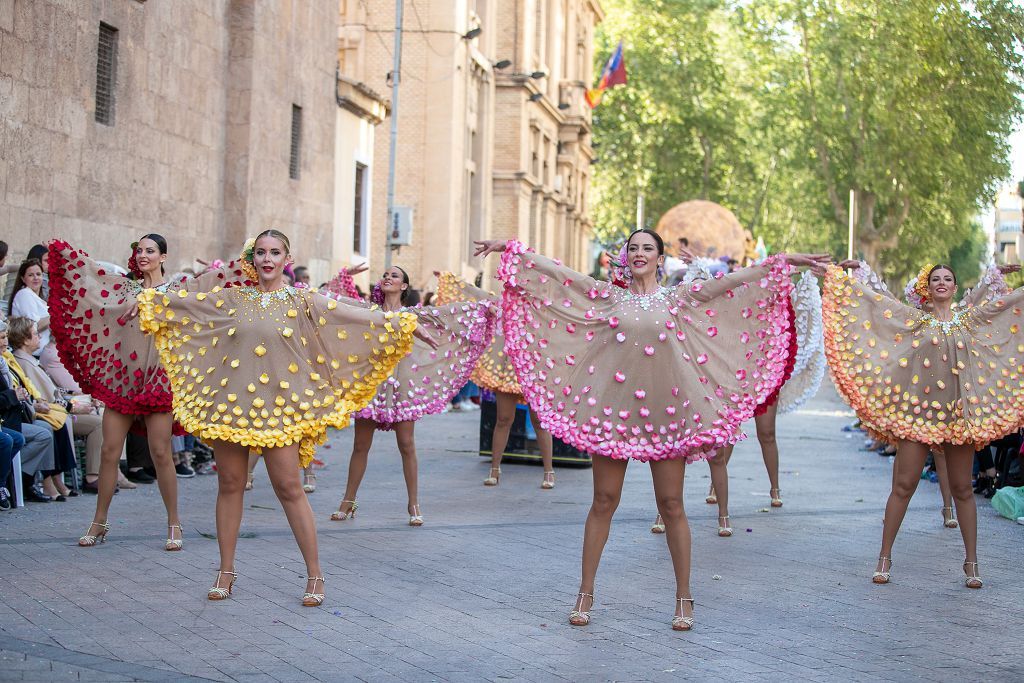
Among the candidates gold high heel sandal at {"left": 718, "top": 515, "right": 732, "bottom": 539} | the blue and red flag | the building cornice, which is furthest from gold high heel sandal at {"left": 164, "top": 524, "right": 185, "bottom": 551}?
the blue and red flag

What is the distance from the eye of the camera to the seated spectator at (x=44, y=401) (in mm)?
12195

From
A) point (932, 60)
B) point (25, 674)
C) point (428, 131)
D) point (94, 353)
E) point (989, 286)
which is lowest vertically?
point (25, 674)

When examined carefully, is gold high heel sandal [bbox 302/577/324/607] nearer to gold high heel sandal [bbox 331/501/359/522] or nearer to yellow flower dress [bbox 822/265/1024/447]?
gold high heel sandal [bbox 331/501/359/522]

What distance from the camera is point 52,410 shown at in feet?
40.6

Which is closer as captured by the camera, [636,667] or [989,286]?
[636,667]

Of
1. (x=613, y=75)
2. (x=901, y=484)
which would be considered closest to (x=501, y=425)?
(x=901, y=484)

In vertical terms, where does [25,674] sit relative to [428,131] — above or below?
below

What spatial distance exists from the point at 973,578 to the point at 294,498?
4.41 m

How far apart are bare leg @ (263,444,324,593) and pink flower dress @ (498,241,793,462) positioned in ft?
4.62

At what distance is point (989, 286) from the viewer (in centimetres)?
1072

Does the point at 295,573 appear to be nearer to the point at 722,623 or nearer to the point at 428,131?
the point at 722,623

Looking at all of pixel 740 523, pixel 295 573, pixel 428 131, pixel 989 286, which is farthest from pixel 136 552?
pixel 428 131

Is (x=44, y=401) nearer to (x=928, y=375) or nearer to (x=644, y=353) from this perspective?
(x=644, y=353)

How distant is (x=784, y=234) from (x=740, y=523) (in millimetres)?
68421
